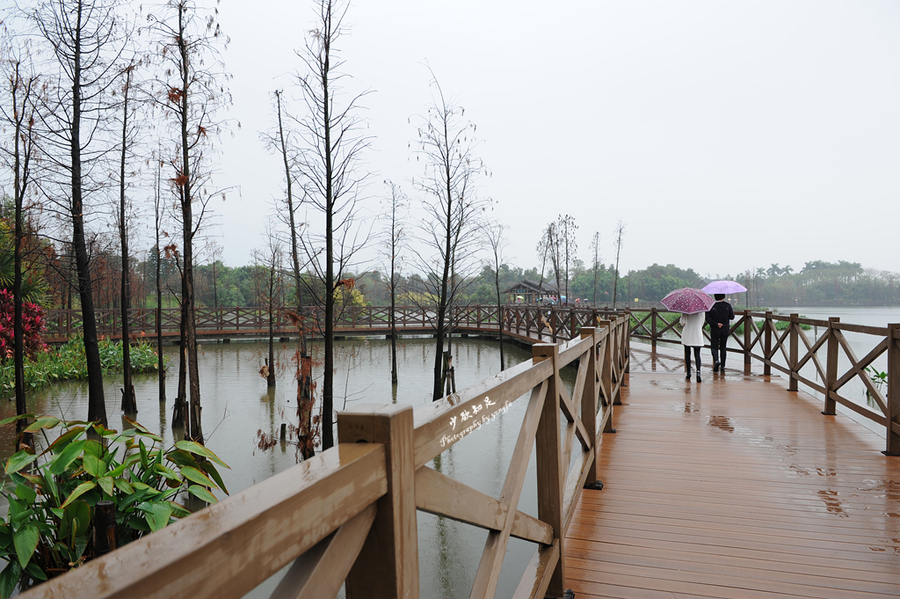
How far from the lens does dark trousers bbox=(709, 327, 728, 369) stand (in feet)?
26.0

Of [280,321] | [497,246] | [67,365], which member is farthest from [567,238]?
[67,365]

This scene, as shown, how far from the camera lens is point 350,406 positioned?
16.3 ft

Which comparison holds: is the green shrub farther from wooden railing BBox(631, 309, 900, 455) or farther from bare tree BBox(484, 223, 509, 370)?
bare tree BBox(484, 223, 509, 370)

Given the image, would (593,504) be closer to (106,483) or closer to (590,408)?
(590,408)

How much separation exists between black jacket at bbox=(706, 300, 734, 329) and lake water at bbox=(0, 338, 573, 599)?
3556mm

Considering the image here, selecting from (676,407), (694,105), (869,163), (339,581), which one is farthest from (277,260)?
(869,163)

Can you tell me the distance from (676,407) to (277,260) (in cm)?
1185

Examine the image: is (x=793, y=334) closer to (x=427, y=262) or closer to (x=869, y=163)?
(x=427, y=262)

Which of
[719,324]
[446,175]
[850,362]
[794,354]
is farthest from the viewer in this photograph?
[446,175]

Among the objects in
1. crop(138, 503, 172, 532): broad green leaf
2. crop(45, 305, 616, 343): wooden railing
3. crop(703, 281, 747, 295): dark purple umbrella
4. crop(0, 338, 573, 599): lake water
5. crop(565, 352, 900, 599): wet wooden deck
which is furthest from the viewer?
crop(45, 305, 616, 343): wooden railing

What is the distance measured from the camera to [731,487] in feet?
10.9

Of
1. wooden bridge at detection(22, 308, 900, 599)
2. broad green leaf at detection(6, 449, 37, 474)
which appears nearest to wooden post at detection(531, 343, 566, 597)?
wooden bridge at detection(22, 308, 900, 599)

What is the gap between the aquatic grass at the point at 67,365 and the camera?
11.1 meters

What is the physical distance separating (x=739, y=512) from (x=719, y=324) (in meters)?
5.56
